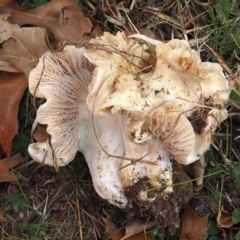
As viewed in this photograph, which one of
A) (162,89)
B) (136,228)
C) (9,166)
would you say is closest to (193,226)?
(136,228)

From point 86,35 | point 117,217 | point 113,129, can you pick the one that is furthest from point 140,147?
point 86,35

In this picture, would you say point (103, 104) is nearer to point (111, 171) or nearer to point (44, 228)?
point (111, 171)

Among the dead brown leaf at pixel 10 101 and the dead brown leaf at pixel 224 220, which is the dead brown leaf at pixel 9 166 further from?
the dead brown leaf at pixel 224 220

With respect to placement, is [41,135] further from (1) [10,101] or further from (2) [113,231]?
(2) [113,231]

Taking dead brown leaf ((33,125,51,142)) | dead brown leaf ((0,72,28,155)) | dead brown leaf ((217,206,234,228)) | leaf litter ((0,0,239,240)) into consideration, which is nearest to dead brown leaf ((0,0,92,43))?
leaf litter ((0,0,239,240))

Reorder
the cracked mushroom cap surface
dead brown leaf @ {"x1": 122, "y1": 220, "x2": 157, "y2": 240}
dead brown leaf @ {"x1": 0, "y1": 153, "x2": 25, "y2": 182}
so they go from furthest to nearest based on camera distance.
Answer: dead brown leaf @ {"x1": 0, "y1": 153, "x2": 25, "y2": 182}, dead brown leaf @ {"x1": 122, "y1": 220, "x2": 157, "y2": 240}, the cracked mushroom cap surface

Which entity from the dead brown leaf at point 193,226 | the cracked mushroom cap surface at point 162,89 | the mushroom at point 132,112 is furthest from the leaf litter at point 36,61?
the cracked mushroom cap surface at point 162,89

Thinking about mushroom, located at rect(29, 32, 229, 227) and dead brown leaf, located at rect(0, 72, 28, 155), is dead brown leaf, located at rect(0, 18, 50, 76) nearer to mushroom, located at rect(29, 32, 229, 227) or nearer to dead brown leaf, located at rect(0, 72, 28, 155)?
dead brown leaf, located at rect(0, 72, 28, 155)

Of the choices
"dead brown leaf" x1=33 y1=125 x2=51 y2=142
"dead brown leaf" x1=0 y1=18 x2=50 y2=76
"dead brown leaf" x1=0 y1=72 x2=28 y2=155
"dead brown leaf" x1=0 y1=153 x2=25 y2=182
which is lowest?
"dead brown leaf" x1=0 y1=153 x2=25 y2=182
